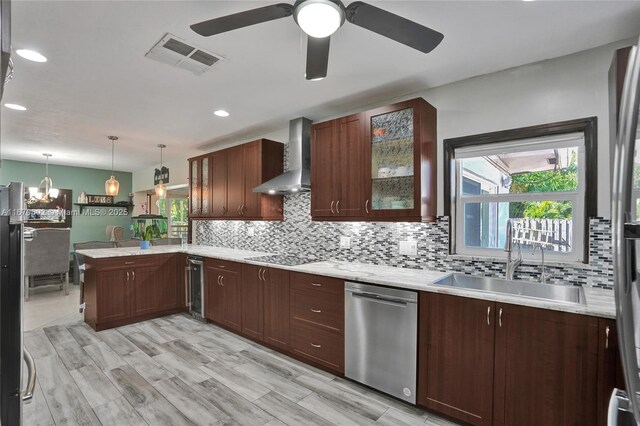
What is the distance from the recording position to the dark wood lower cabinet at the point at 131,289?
3.69 m

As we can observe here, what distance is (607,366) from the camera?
1604mm

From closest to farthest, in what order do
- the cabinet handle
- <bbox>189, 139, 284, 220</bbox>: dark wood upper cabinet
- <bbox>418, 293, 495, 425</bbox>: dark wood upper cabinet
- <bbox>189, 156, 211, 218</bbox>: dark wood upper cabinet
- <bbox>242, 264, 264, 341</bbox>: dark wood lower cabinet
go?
<bbox>418, 293, 495, 425</bbox>: dark wood upper cabinet
<bbox>242, 264, 264, 341</bbox>: dark wood lower cabinet
<bbox>189, 139, 284, 220</bbox>: dark wood upper cabinet
the cabinet handle
<bbox>189, 156, 211, 218</bbox>: dark wood upper cabinet

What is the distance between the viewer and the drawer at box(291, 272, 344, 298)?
2.63 metres

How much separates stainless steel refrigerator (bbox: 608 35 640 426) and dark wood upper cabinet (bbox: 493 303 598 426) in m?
1.04

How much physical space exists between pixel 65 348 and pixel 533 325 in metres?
4.09

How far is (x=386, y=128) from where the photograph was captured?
2.72 meters

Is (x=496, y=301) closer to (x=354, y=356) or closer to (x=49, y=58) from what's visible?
(x=354, y=356)

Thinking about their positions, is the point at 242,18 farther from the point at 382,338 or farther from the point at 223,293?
the point at 223,293

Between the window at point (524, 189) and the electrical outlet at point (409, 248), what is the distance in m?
0.30

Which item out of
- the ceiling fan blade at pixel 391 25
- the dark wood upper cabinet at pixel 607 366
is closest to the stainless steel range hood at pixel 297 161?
the ceiling fan blade at pixel 391 25

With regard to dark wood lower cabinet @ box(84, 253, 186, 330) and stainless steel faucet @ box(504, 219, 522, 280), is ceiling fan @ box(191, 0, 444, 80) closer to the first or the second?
stainless steel faucet @ box(504, 219, 522, 280)

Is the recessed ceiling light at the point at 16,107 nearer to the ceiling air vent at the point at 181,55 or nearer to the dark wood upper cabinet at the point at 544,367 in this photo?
the ceiling air vent at the point at 181,55

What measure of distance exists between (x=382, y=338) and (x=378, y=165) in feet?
4.62

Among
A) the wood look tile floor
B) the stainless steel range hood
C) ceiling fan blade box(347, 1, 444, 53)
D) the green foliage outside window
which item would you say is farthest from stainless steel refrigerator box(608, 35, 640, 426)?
the stainless steel range hood
